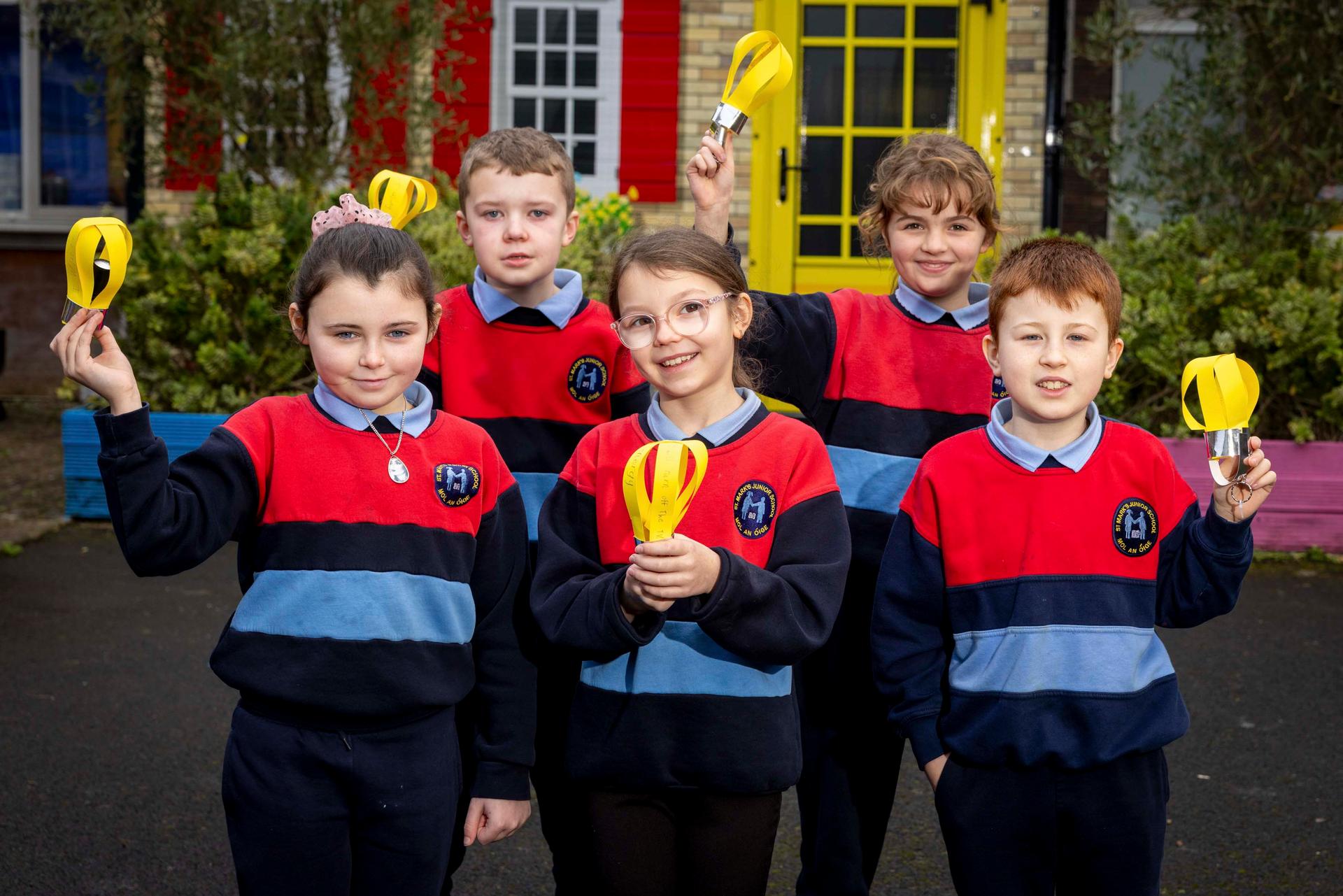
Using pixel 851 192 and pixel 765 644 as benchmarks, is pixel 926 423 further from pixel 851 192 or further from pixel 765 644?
pixel 851 192

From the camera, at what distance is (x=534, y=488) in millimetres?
2607

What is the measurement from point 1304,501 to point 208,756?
190 inches

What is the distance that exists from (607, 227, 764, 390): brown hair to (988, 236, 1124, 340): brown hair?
42 cm

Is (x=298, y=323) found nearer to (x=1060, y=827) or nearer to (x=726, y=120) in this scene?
(x=726, y=120)

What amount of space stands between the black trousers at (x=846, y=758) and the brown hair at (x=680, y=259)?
0.63m

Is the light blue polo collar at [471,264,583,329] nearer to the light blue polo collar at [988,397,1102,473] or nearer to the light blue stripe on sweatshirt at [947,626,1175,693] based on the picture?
the light blue polo collar at [988,397,1102,473]

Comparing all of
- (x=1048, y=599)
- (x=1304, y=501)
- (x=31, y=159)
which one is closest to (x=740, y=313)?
(x=1048, y=599)

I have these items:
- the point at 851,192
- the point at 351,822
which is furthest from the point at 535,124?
the point at 351,822

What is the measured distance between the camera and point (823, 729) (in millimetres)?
2713

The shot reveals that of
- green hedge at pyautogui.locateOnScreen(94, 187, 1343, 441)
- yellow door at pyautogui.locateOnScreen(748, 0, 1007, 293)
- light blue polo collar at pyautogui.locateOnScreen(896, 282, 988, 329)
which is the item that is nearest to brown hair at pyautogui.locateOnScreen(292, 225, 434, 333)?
light blue polo collar at pyautogui.locateOnScreen(896, 282, 988, 329)

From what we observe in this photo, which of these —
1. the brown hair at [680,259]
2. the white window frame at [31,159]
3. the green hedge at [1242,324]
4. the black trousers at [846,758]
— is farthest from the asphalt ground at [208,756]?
the white window frame at [31,159]

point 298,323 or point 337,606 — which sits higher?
point 298,323

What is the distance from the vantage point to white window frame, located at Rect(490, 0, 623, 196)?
9.25m

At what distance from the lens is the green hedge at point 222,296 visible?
22.2ft
